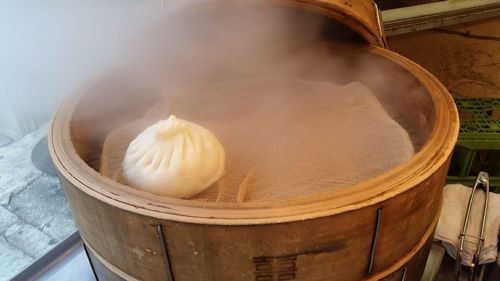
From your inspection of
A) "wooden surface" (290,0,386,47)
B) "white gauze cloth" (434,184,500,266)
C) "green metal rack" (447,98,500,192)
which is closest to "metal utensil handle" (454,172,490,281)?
Answer: "white gauze cloth" (434,184,500,266)

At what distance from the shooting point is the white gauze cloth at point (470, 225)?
1883 mm

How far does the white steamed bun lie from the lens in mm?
1349

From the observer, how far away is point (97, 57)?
6.70 feet

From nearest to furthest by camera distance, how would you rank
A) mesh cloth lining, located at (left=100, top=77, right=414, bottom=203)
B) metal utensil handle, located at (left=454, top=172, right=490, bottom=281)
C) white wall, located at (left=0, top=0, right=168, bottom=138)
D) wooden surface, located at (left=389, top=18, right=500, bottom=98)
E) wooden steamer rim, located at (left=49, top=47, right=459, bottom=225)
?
1. wooden steamer rim, located at (left=49, top=47, right=459, bottom=225)
2. mesh cloth lining, located at (left=100, top=77, right=414, bottom=203)
3. white wall, located at (left=0, top=0, right=168, bottom=138)
4. metal utensil handle, located at (left=454, top=172, right=490, bottom=281)
5. wooden surface, located at (left=389, top=18, right=500, bottom=98)

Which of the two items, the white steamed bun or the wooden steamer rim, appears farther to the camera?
the white steamed bun

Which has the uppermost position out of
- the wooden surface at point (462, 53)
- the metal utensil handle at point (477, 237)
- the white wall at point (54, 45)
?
the white wall at point (54, 45)

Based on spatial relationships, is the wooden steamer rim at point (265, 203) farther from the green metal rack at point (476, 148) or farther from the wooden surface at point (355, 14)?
the green metal rack at point (476, 148)

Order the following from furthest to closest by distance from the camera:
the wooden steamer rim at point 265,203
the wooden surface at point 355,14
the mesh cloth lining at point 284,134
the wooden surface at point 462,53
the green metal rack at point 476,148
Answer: the wooden surface at point 462,53 → the green metal rack at point 476,148 → the wooden surface at point 355,14 → the mesh cloth lining at point 284,134 → the wooden steamer rim at point 265,203

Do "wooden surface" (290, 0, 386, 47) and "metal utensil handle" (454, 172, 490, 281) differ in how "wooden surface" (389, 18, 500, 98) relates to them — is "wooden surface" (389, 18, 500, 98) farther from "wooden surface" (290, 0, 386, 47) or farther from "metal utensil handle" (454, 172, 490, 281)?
"metal utensil handle" (454, 172, 490, 281)

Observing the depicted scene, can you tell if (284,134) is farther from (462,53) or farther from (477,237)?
(462,53)

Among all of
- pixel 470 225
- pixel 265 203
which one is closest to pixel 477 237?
pixel 470 225

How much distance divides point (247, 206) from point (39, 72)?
126 centimetres

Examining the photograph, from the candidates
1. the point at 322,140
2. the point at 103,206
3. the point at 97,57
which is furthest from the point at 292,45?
the point at 103,206

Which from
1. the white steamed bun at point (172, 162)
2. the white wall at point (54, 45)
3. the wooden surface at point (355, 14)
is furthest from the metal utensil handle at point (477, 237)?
the white wall at point (54, 45)
